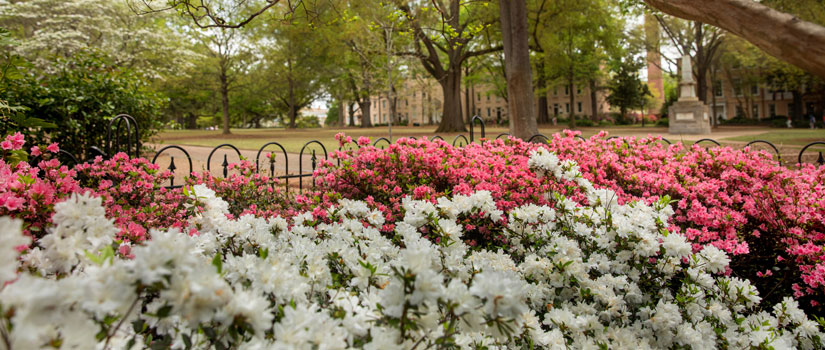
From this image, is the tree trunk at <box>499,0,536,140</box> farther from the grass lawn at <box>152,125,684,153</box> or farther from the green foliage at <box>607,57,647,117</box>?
the green foliage at <box>607,57,647,117</box>

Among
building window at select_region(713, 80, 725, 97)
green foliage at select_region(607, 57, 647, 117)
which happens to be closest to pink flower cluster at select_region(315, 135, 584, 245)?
green foliage at select_region(607, 57, 647, 117)

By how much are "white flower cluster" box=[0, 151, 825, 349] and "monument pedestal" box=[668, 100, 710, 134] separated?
80.8ft

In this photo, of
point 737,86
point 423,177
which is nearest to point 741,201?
point 423,177

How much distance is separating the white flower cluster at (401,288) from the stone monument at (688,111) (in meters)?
24.6

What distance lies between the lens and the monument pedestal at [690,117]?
22.7m

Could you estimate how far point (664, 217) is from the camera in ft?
7.89

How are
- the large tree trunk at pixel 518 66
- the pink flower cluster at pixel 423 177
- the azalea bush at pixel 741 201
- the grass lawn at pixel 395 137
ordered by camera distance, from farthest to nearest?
1. the grass lawn at pixel 395 137
2. the large tree trunk at pixel 518 66
3. the pink flower cluster at pixel 423 177
4. the azalea bush at pixel 741 201

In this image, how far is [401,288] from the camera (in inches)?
42.3

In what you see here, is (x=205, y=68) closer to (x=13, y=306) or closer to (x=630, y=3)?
(x=630, y=3)

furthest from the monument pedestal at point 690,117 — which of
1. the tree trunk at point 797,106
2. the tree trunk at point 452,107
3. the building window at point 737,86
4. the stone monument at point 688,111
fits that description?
the building window at point 737,86

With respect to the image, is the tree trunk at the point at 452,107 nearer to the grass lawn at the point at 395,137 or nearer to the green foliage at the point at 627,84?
the grass lawn at the point at 395,137

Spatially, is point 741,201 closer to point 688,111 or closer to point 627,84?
point 688,111

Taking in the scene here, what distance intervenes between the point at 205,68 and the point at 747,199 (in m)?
29.9

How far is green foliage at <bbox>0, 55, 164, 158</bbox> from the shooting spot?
618 cm
